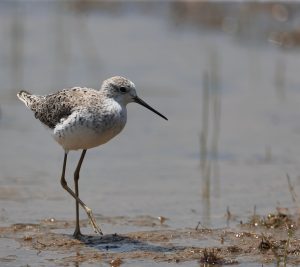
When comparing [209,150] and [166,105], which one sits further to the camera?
[166,105]

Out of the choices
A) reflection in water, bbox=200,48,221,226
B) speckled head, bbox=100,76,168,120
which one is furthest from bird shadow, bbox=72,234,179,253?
speckled head, bbox=100,76,168,120

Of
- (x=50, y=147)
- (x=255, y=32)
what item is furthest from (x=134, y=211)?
(x=255, y=32)

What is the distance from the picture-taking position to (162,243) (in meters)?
8.08

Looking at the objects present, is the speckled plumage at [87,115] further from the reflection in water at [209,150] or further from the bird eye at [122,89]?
the reflection in water at [209,150]

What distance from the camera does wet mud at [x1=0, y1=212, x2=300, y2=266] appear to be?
7578 millimetres

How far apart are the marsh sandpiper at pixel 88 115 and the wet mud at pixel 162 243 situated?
288mm

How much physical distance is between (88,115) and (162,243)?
1336mm

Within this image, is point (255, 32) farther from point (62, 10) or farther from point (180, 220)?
point (180, 220)

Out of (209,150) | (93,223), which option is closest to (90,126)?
(93,223)

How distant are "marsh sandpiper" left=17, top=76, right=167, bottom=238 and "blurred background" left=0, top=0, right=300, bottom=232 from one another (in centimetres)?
99

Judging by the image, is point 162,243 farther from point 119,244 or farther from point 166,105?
point 166,105

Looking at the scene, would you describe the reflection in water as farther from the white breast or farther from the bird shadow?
the white breast

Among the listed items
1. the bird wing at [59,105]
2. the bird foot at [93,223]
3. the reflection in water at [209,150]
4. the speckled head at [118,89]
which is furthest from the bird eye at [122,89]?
the reflection in water at [209,150]

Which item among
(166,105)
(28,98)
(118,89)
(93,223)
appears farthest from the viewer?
(166,105)
